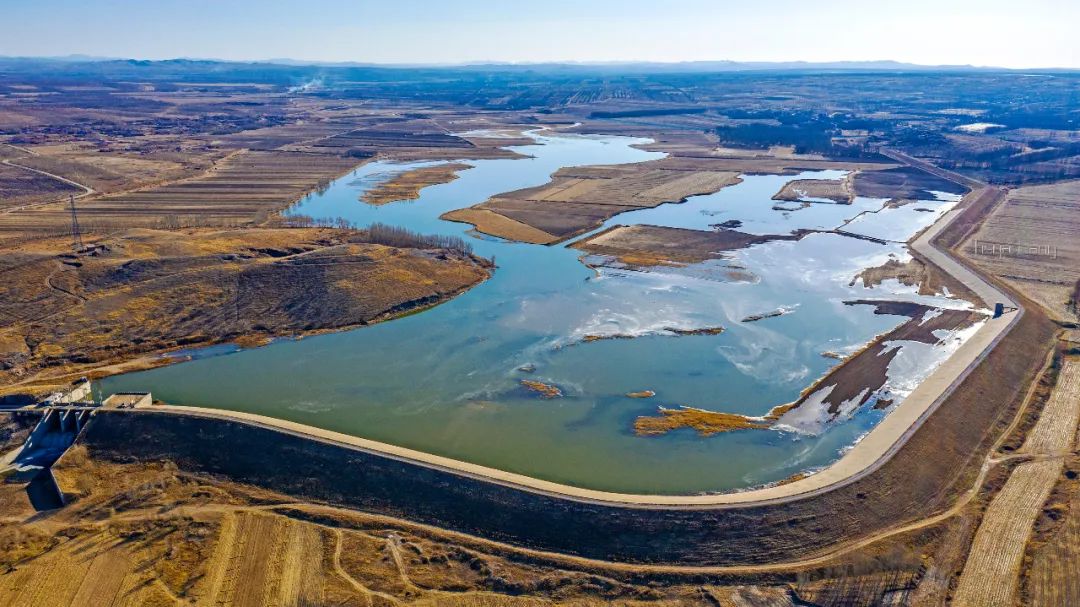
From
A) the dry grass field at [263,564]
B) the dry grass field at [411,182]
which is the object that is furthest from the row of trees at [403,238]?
the dry grass field at [263,564]

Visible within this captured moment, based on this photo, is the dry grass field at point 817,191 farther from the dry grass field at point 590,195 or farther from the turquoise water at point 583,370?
the turquoise water at point 583,370

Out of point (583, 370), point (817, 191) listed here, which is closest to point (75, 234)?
point (583, 370)

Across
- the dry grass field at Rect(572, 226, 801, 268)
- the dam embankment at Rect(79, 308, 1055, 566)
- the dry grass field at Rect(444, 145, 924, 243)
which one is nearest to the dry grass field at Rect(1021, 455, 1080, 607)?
the dam embankment at Rect(79, 308, 1055, 566)

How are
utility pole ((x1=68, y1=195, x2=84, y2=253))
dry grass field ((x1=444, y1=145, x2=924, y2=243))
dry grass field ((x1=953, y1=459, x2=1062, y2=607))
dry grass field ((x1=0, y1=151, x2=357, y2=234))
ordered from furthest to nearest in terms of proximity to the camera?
dry grass field ((x1=444, y1=145, x2=924, y2=243)) → dry grass field ((x1=0, y1=151, x2=357, y2=234)) → utility pole ((x1=68, y1=195, x2=84, y2=253)) → dry grass field ((x1=953, y1=459, x2=1062, y2=607))

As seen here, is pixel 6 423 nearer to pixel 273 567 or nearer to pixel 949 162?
pixel 273 567

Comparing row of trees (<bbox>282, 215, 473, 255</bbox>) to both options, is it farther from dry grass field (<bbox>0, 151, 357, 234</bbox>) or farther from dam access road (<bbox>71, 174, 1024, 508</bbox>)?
dam access road (<bbox>71, 174, 1024, 508</bbox>)

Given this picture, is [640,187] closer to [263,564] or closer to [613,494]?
[613,494]

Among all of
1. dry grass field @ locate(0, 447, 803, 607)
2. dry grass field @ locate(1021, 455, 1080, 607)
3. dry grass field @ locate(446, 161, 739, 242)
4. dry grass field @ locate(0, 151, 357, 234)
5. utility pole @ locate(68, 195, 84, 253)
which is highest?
utility pole @ locate(68, 195, 84, 253)
